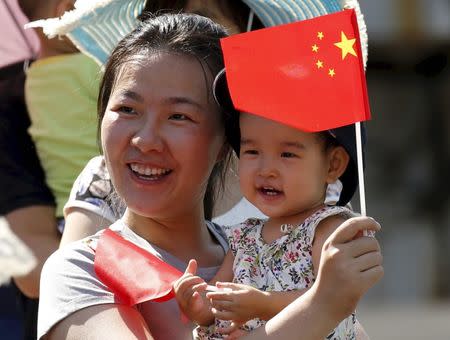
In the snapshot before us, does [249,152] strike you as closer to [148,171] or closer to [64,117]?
[148,171]

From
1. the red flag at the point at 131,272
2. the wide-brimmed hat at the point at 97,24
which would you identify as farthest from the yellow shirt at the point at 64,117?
the red flag at the point at 131,272

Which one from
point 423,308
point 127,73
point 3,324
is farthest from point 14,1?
point 423,308

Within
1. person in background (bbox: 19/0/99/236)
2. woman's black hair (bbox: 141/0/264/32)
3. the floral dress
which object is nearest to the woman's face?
the floral dress

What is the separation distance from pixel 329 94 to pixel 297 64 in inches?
3.8

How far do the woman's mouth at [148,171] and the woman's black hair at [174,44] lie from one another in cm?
21

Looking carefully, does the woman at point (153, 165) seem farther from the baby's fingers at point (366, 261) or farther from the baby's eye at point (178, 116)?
the baby's fingers at point (366, 261)

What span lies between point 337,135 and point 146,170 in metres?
0.47

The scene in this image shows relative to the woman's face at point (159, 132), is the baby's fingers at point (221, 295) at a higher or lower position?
lower

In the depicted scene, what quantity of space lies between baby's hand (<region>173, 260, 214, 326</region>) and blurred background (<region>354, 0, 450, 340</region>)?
8.61 meters

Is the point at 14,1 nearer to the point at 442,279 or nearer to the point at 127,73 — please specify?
the point at 127,73

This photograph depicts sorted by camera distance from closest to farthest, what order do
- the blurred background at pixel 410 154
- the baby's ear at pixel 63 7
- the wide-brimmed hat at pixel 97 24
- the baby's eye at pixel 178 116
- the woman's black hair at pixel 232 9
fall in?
the baby's eye at pixel 178 116, the wide-brimmed hat at pixel 97 24, the woman's black hair at pixel 232 9, the baby's ear at pixel 63 7, the blurred background at pixel 410 154

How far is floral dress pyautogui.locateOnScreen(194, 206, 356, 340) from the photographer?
2832mm

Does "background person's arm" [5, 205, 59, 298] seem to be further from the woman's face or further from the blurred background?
the blurred background

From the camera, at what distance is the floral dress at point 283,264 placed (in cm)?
283
